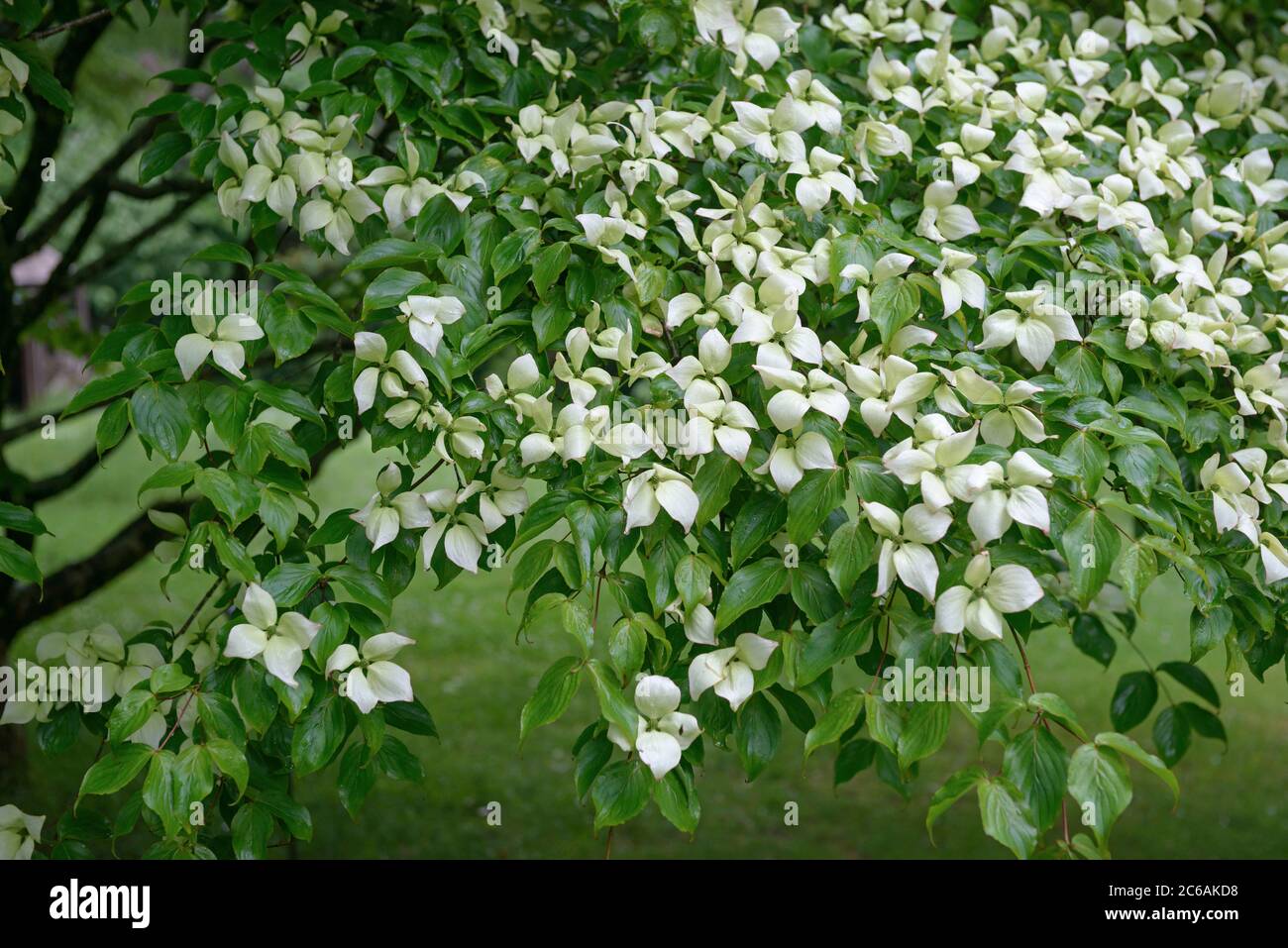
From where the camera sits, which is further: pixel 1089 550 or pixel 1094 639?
pixel 1094 639

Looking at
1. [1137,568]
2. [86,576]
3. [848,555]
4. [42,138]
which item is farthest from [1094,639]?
[42,138]

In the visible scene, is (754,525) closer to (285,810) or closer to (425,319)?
(425,319)

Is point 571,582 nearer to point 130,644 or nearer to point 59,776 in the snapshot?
point 130,644

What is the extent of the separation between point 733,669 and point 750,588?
0.41 feet

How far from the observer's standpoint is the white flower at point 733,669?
164 centimetres

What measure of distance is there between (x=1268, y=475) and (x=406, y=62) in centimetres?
171

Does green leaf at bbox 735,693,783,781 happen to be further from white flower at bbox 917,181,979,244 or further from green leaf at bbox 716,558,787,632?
white flower at bbox 917,181,979,244

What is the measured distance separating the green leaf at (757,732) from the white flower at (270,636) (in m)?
0.67

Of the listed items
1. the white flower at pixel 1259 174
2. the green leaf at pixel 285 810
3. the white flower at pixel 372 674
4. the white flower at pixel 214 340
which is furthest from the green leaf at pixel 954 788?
the white flower at pixel 1259 174

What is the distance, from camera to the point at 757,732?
171 cm

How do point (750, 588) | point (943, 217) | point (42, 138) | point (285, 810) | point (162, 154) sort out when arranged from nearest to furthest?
1. point (750, 588)
2. point (285, 810)
3. point (943, 217)
4. point (162, 154)
5. point (42, 138)

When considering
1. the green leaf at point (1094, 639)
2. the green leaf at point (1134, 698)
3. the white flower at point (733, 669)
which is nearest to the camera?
the white flower at point (733, 669)

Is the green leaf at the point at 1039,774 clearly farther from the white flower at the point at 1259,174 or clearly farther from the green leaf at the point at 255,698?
the white flower at the point at 1259,174
